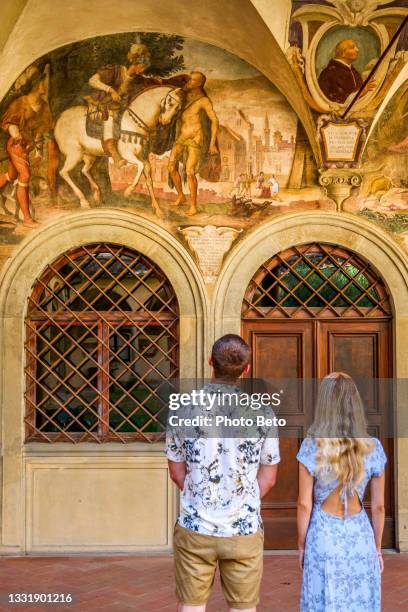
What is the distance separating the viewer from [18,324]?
6.63m

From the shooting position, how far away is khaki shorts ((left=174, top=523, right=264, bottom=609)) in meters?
3.14

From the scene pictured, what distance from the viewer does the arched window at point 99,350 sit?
6.66 metres

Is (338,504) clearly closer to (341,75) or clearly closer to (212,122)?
(341,75)

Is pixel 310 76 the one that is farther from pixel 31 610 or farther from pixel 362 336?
pixel 31 610

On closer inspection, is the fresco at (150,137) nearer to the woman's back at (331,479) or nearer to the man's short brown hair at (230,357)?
the man's short brown hair at (230,357)

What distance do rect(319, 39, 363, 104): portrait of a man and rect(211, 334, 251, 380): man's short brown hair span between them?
12.7 feet

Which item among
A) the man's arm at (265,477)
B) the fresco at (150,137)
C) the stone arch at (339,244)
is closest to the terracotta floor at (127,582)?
the stone arch at (339,244)

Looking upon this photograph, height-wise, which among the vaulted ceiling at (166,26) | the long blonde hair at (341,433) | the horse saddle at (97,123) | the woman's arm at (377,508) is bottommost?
the woman's arm at (377,508)

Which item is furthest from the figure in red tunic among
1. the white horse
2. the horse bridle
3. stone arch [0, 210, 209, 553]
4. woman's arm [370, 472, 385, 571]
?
woman's arm [370, 472, 385, 571]

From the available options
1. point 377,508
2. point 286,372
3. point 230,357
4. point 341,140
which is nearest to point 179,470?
point 230,357

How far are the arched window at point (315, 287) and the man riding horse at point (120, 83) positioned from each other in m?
2.06

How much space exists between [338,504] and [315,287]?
3.75m

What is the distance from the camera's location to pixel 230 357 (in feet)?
10.5

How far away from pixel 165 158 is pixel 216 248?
3.28 ft
